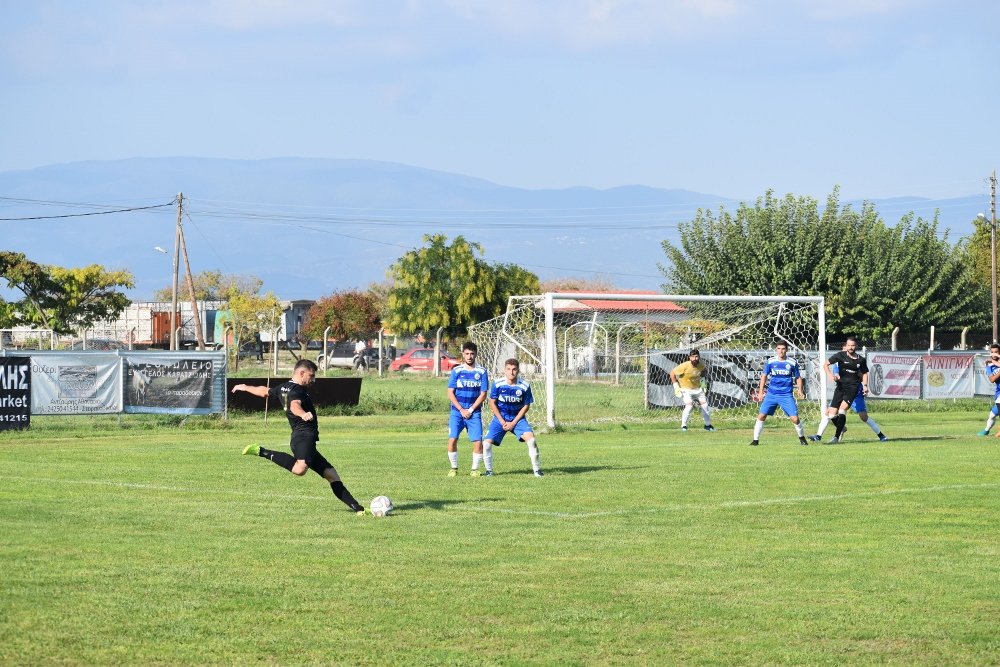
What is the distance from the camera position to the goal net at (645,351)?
3344cm

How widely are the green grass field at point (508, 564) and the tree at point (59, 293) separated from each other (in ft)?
195

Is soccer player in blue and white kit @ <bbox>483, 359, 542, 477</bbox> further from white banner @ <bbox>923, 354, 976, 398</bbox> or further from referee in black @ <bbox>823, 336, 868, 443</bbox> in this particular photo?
A: white banner @ <bbox>923, 354, 976, 398</bbox>

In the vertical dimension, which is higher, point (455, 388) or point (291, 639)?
point (455, 388)

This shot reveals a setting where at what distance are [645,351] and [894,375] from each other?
8308mm

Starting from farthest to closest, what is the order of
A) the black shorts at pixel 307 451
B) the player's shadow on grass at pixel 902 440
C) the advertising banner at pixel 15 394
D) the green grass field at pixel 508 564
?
the advertising banner at pixel 15 394 → the player's shadow on grass at pixel 902 440 → the black shorts at pixel 307 451 → the green grass field at pixel 508 564

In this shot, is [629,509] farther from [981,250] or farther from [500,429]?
[981,250]

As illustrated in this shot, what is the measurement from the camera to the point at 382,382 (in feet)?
191

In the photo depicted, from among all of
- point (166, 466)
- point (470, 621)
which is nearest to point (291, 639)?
point (470, 621)

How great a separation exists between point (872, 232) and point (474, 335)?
2777cm

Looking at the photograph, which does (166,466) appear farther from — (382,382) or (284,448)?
(382,382)

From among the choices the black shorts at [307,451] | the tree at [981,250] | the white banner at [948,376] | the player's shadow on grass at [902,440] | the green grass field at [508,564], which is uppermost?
the tree at [981,250]

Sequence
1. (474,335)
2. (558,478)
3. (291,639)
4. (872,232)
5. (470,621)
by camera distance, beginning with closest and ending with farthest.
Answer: (291,639) → (470,621) → (558,478) → (474,335) → (872,232)

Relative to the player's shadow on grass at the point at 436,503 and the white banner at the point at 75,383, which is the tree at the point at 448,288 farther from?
the player's shadow on grass at the point at 436,503

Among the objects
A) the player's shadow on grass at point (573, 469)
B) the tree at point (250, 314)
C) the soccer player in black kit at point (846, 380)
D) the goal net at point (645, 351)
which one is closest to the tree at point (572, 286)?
the tree at point (250, 314)
